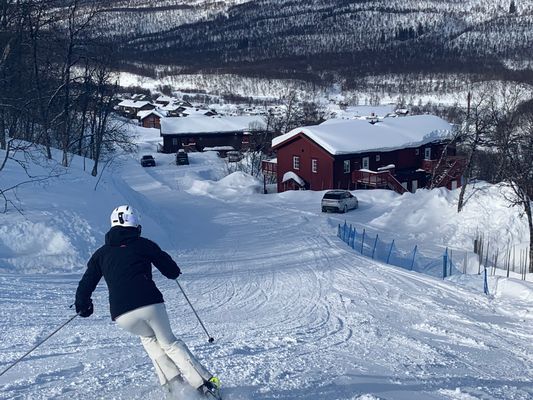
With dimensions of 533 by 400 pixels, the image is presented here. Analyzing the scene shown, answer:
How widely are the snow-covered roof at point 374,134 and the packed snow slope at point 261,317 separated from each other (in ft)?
60.3

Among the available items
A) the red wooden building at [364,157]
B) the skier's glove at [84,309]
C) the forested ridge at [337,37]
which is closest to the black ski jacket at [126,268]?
the skier's glove at [84,309]

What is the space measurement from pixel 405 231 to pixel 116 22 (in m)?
168

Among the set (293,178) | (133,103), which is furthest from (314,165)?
(133,103)

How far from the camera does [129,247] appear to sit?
16.1 ft

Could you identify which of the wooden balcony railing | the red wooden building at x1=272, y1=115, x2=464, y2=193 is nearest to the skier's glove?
the red wooden building at x1=272, y1=115, x2=464, y2=193

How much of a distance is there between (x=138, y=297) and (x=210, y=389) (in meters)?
0.92

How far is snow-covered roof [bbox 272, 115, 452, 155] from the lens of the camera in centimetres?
3931

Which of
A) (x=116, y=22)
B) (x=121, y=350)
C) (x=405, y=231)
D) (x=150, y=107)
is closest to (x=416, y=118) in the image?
(x=405, y=231)

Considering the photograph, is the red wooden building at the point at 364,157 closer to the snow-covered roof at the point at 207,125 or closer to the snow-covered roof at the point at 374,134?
the snow-covered roof at the point at 374,134

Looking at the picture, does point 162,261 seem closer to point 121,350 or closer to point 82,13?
point 121,350

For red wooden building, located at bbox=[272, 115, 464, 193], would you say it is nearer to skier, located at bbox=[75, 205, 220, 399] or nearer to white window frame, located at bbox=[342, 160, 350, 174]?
white window frame, located at bbox=[342, 160, 350, 174]

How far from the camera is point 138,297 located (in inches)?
191

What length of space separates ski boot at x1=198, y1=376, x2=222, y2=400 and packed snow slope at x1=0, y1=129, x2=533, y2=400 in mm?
263

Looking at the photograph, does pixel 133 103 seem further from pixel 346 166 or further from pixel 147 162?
pixel 346 166
